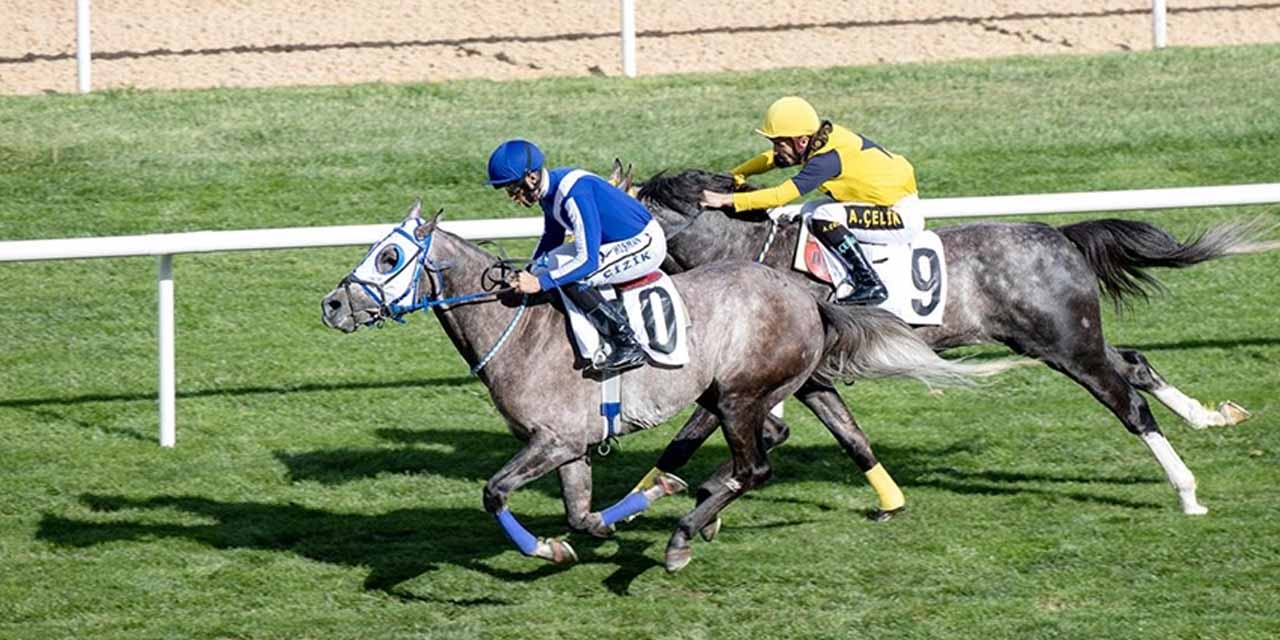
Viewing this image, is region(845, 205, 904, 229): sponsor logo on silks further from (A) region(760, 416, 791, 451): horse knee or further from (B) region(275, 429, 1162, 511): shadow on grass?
(B) region(275, 429, 1162, 511): shadow on grass

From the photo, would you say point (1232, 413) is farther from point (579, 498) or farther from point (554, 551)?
point (554, 551)

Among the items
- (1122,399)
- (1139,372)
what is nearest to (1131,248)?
(1139,372)

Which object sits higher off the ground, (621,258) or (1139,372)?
(621,258)

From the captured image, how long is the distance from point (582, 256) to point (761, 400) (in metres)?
0.98

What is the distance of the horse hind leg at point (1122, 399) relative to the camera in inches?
351

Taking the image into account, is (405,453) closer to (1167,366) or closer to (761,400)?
(761,400)

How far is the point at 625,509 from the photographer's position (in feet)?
26.4

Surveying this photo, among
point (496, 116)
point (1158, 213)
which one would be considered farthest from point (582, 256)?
point (496, 116)

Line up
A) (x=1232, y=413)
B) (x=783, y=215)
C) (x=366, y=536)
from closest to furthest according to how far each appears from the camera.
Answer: (x=366, y=536) → (x=783, y=215) → (x=1232, y=413)

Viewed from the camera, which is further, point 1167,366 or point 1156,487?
point 1167,366

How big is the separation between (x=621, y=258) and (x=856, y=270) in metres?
1.48

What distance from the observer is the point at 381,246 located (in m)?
7.84

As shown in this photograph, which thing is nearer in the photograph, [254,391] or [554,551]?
[554,551]

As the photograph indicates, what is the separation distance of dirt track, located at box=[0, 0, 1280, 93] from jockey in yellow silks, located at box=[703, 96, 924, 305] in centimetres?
738
